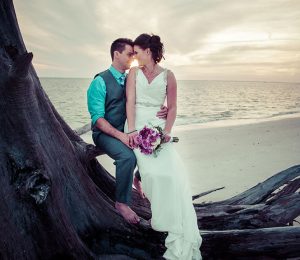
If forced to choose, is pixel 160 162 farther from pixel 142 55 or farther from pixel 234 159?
pixel 234 159

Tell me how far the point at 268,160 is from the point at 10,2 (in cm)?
917

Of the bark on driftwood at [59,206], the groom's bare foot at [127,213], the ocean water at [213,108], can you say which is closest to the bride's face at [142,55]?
the bark on driftwood at [59,206]

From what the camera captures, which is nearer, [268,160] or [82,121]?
[268,160]

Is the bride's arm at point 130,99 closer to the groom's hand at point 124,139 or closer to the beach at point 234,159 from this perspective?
the groom's hand at point 124,139

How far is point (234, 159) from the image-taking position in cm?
1034

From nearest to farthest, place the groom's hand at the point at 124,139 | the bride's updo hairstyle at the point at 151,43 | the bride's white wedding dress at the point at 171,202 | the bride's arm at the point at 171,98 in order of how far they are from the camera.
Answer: the bride's white wedding dress at the point at 171,202 < the groom's hand at the point at 124,139 < the bride's updo hairstyle at the point at 151,43 < the bride's arm at the point at 171,98

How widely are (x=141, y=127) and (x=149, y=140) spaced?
0.43m

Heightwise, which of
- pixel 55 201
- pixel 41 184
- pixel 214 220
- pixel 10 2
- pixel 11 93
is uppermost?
pixel 10 2

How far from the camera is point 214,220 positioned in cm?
395

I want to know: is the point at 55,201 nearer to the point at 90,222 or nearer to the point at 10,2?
the point at 90,222

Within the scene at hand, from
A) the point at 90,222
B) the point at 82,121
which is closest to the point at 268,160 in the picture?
the point at 90,222

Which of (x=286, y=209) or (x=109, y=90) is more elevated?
(x=109, y=90)

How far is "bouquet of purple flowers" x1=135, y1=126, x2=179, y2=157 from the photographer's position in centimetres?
329

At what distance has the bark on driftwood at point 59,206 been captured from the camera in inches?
86.6
